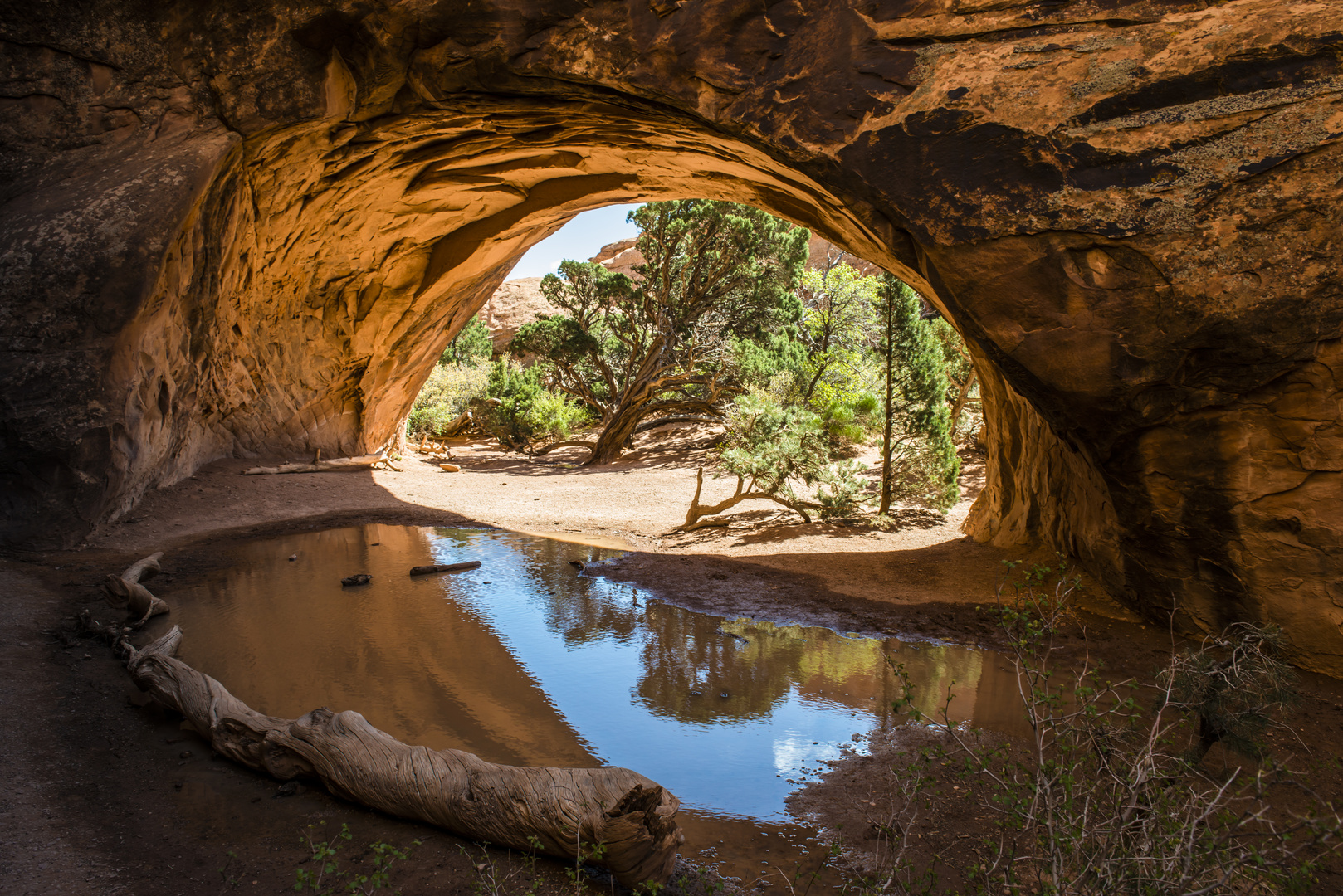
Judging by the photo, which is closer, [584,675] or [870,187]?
[584,675]

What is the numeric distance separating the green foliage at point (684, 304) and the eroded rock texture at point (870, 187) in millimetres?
7411

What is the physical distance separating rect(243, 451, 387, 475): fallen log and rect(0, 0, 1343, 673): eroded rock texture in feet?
3.30

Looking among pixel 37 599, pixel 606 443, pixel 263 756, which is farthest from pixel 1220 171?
pixel 606 443

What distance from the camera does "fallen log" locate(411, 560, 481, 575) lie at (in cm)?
820

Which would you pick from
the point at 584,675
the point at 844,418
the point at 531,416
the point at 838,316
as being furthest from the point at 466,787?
the point at 531,416

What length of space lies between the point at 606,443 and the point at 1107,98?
15.2 m

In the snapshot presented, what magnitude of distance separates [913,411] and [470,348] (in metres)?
26.2

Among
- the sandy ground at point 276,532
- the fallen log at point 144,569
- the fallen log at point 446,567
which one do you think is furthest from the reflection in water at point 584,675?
the sandy ground at point 276,532

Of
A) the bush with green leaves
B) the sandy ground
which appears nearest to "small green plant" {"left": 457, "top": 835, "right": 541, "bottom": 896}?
the sandy ground

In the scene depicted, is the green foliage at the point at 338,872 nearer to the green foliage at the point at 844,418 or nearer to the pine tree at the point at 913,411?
the pine tree at the point at 913,411

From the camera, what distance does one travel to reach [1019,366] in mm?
5629

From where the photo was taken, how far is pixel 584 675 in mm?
5578

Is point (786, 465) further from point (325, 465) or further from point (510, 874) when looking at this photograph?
point (325, 465)

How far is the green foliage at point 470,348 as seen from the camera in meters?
31.2
